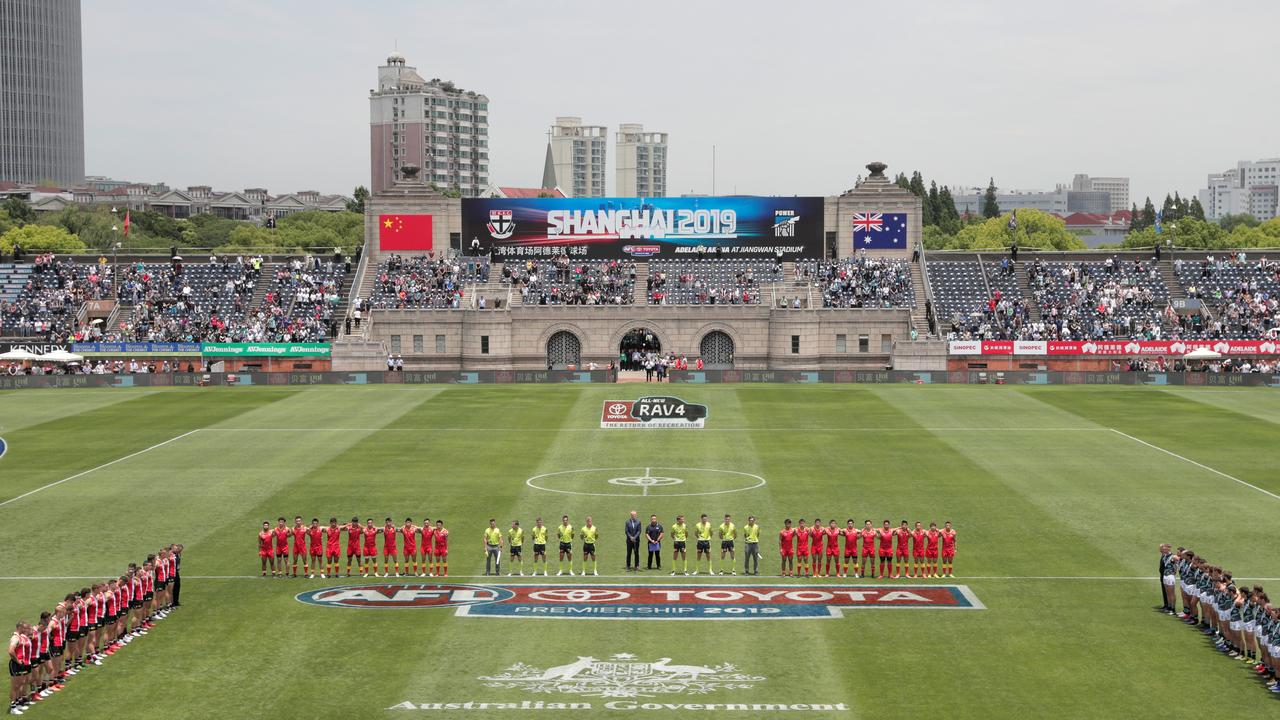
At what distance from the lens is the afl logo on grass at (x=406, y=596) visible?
32.4 metres

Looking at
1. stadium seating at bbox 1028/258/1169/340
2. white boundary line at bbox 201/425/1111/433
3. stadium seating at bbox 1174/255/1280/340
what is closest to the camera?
white boundary line at bbox 201/425/1111/433

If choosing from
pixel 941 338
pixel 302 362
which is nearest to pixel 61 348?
pixel 302 362

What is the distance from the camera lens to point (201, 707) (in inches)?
969

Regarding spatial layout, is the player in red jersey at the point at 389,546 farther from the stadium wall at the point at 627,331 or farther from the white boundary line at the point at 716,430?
the stadium wall at the point at 627,331

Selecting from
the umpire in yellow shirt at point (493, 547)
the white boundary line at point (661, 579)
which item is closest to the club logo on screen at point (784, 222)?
the white boundary line at point (661, 579)

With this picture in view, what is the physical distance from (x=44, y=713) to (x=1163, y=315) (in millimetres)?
87349

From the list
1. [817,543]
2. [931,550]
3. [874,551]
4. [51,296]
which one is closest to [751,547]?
[817,543]

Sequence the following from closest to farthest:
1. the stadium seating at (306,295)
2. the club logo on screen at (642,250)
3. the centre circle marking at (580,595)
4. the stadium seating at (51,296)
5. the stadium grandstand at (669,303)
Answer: the centre circle marking at (580,595) < the stadium grandstand at (669,303) < the stadium seating at (51,296) < the stadium seating at (306,295) < the club logo on screen at (642,250)

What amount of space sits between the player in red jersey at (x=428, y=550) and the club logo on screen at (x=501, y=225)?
69.1 m

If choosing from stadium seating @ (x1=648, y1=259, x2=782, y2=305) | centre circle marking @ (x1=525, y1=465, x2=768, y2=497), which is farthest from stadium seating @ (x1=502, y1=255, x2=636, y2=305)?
centre circle marking @ (x1=525, y1=465, x2=768, y2=497)

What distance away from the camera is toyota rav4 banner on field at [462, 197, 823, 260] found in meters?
103

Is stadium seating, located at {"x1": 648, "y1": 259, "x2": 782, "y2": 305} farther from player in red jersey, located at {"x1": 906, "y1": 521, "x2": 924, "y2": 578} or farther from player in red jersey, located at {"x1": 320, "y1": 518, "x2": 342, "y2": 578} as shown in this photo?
player in red jersey, located at {"x1": 320, "y1": 518, "x2": 342, "y2": 578}

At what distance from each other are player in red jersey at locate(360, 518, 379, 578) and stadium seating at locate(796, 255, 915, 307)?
6594 centimetres

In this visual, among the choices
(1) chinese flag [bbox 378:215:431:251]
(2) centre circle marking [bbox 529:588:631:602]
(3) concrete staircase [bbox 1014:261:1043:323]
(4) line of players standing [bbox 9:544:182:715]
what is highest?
(1) chinese flag [bbox 378:215:431:251]
